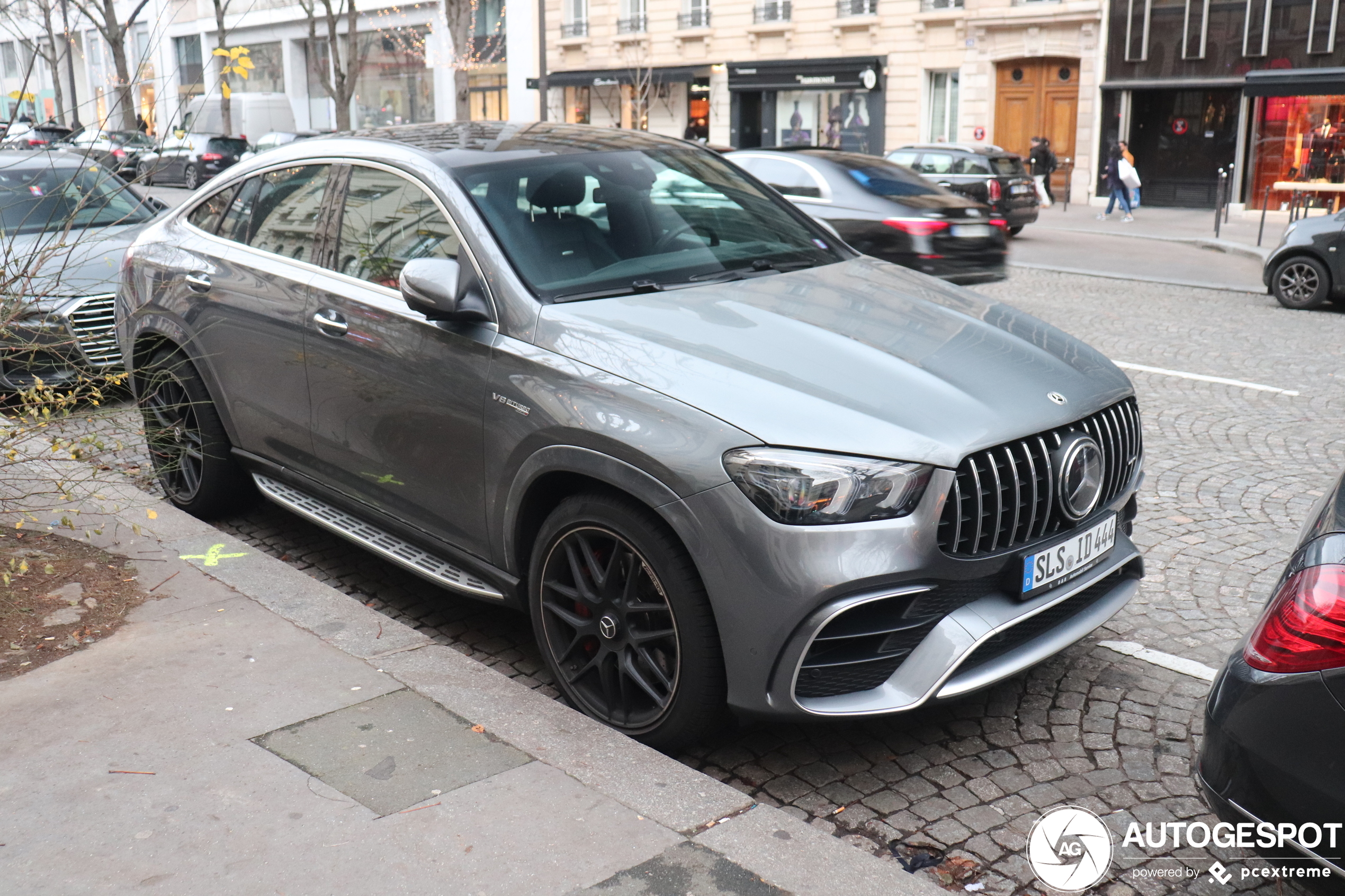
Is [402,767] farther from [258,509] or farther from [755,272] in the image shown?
[258,509]

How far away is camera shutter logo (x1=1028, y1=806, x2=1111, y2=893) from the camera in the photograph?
118 inches

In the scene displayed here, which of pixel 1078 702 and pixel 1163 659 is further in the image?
pixel 1163 659

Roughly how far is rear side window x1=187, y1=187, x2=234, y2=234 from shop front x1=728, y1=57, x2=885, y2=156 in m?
27.5

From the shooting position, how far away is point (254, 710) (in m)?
3.56

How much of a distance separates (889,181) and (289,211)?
7.86 m

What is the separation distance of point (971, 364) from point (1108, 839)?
4.32ft

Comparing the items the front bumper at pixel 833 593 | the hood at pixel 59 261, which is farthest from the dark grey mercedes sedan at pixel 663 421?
the hood at pixel 59 261

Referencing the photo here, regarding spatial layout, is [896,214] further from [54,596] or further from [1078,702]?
[54,596]

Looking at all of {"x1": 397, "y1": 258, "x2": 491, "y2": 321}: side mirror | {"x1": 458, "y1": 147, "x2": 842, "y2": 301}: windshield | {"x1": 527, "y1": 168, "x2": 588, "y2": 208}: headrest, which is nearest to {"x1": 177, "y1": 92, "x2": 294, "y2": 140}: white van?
{"x1": 458, "y1": 147, "x2": 842, "y2": 301}: windshield

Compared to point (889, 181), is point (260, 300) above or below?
below

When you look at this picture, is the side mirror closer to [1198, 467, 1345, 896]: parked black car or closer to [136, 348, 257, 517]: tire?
[136, 348, 257, 517]: tire

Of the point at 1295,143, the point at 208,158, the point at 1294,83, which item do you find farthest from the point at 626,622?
the point at 208,158

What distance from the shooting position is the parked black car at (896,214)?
11.2 metres

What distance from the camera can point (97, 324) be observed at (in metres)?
7.86
